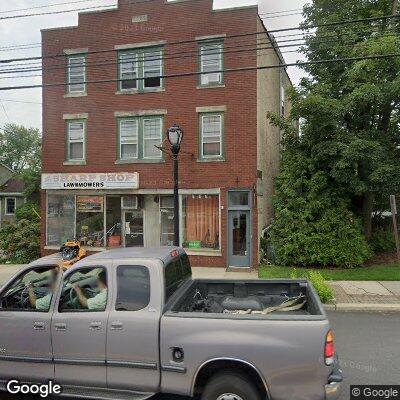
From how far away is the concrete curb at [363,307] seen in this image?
892 centimetres

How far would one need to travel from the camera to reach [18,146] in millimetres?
68062

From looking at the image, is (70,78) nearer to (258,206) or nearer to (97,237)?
(97,237)

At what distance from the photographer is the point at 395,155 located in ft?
49.1

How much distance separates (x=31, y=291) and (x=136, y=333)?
1.63 m

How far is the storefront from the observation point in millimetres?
14844

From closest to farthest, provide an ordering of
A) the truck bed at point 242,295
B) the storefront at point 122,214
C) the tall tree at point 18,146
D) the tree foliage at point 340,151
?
the truck bed at point 242,295
the tree foliage at point 340,151
the storefront at point 122,214
the tall tree at point 18,146

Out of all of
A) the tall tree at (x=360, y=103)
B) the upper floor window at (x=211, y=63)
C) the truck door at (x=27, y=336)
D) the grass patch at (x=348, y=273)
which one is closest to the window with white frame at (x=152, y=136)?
the upper floor window at (x=211, y=63)

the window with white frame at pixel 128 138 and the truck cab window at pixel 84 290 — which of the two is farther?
the window with white frame at pixel 128 138

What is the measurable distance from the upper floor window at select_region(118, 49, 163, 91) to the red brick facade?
1.03ft

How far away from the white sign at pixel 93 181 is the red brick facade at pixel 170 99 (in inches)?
16.1

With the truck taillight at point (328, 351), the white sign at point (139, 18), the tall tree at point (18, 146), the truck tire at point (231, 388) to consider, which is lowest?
the truck tire at point (231, 388)

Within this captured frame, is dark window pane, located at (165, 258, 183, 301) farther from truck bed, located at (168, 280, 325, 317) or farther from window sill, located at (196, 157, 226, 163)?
window sill, located at (196, 157, 226, 163)

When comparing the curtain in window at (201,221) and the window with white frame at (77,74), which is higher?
the window with white frame at (77,74)

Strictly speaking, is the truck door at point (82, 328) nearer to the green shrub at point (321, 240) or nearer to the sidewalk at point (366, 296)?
the sidewalk at point (366, 296)
